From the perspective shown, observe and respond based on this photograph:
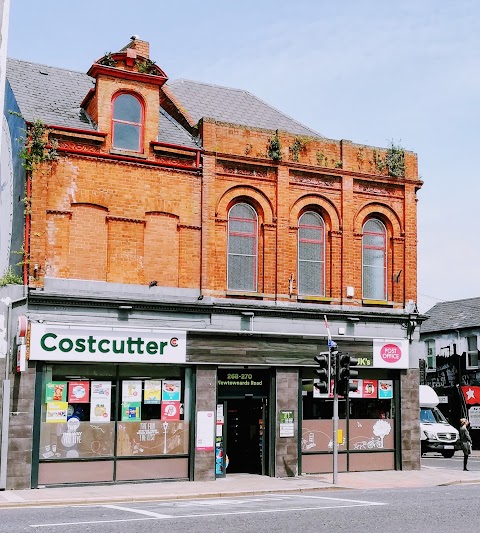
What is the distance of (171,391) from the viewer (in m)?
22.6

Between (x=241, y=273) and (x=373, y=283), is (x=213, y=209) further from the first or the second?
(x=373, y=283)

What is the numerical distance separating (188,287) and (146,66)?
6173 millimetres

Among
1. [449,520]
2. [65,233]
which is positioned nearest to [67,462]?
[65,233]

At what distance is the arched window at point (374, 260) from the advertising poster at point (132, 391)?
25.5 feet

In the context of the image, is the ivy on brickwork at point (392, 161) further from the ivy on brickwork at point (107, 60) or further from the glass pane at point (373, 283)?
the ivy on brickwork at point (107, 60)

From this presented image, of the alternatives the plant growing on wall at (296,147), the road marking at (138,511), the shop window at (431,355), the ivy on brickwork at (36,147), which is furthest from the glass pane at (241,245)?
the shop window at (431,355)

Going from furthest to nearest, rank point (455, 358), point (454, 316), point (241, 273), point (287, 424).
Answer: point (454, 316) < point (455, 358) < point (241, 273) < point (287, 424)

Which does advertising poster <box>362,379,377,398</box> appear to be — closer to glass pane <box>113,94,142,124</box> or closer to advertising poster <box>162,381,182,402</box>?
advertising poster <box>162,381,182,402</box>

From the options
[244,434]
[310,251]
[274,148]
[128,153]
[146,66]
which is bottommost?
[244,434]

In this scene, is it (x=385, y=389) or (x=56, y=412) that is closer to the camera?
(x=56, y=412)

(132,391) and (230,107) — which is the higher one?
(230,107)

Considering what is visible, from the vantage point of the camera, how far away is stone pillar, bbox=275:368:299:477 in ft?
77.7

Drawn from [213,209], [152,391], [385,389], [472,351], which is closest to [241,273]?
[213,209]

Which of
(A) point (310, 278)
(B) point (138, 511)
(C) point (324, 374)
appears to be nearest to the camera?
(B) point (138, 511)
